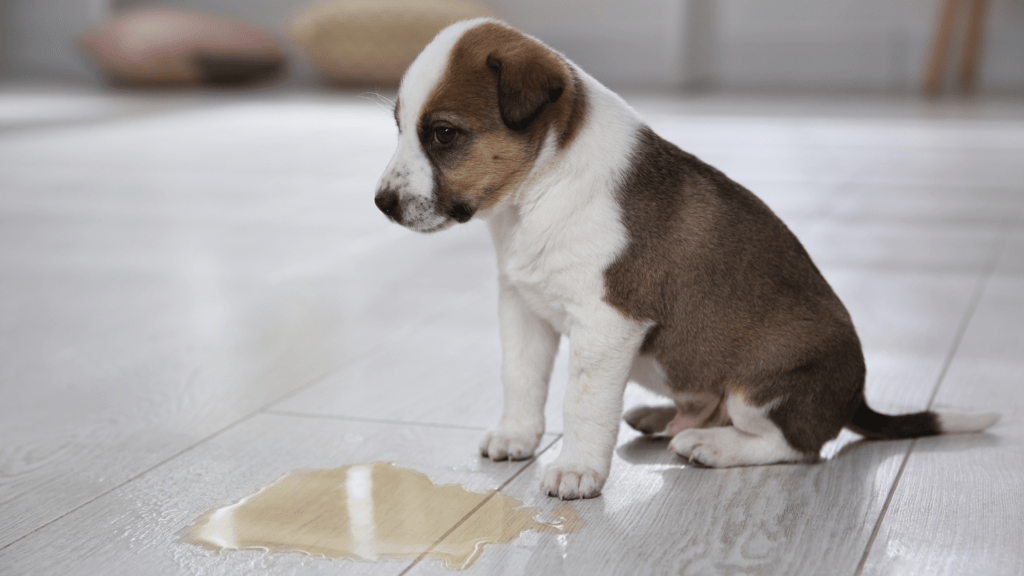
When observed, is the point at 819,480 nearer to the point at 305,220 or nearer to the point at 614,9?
the point at 305,220

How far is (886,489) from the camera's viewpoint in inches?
69.7

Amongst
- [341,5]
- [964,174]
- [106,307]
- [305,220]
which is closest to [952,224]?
[964,174]

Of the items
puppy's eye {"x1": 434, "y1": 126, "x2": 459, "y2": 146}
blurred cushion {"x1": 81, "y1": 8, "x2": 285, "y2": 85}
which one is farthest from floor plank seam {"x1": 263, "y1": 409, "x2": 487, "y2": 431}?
blurred cushion {"x1": 81, "y1": 8, "x2": 285, "y2": 85}

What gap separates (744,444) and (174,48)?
382 inches

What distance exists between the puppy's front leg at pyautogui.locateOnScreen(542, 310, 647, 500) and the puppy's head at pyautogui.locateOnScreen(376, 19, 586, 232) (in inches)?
11.4

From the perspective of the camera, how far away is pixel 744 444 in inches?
74.2

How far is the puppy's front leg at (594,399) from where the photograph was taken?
1.75 meters

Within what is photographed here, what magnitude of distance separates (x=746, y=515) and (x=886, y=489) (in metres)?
0.28

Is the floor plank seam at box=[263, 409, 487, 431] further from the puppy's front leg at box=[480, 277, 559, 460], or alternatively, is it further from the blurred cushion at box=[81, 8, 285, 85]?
→ the blurred cushion at box=[81, 8, 285, 85]

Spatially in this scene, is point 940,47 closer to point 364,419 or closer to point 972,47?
point 972,47

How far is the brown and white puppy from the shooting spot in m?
1.74

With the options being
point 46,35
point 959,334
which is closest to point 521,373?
point 959,334

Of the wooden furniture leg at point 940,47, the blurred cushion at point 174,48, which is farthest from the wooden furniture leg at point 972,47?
the blurred cushion at point 174,48

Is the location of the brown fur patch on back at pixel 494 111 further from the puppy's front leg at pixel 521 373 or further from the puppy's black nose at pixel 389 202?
the puppy's front leg at pixel 521 373
